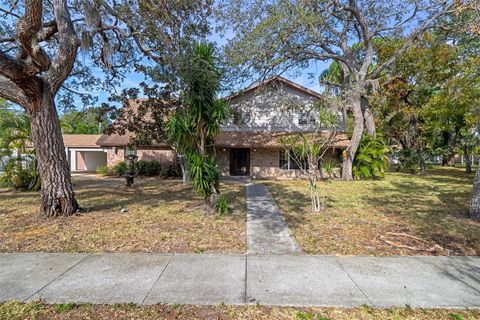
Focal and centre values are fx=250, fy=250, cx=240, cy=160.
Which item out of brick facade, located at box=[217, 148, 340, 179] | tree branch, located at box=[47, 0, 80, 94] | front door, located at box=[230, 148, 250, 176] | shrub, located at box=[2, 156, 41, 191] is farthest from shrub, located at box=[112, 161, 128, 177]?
tree branch, located at box=[47, 0, 80, 94]

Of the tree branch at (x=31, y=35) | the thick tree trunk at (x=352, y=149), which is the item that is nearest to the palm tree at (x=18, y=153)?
the tree branch at (x=31, y=35)

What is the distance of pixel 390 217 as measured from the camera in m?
6.93

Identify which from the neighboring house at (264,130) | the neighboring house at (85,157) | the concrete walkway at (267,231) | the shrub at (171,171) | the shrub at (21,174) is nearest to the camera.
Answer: the concrete walkway at (267,231)

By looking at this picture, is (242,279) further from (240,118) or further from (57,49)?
(240,118)

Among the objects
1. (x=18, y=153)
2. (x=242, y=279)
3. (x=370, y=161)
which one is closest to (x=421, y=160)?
(x=370, y=161)

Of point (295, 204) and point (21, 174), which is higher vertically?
point (21, 174)

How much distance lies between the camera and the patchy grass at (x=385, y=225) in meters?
4.79

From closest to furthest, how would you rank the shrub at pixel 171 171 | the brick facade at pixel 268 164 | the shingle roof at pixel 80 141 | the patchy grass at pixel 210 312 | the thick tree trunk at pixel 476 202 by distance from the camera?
1. the patchy grass at pixel 210 312
2. the thick tree trunk at pixel 476 202
3. the brick facade at pixel 268 164
4. the shrub at pixel 171 171
5. the shingle roof at pixel 80 141

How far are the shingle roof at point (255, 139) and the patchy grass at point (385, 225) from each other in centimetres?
734

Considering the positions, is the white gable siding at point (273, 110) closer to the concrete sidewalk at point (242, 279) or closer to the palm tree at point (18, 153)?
the palm tree at point (18, 153)

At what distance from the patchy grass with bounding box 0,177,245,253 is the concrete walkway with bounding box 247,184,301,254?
0.26 m

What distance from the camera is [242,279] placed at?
11.7 feet

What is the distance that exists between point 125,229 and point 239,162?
13.7 meters

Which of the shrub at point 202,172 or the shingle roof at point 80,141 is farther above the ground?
the shingle roof at point 80,141
